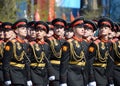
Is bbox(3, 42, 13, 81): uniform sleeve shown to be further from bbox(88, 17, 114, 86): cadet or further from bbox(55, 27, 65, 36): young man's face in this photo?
bbox(55, 27, 65, 36): young man's face

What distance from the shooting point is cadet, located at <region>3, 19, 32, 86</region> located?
30.0 feet

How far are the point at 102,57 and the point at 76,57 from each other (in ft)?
1.78

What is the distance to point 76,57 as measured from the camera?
28.8ft

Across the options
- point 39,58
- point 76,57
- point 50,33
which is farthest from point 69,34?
point 76,57

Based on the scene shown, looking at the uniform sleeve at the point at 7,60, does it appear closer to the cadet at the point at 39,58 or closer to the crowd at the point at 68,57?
the crowd at the point at 68,57

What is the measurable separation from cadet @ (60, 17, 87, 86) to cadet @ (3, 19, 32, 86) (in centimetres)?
105

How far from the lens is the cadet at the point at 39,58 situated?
31.5ft

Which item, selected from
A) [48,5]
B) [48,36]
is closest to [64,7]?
[48,5]

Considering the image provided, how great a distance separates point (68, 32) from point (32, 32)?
3.30 feet

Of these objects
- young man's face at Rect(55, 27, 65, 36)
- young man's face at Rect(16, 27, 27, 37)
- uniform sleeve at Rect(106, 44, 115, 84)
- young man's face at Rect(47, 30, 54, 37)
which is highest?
young man's face at Rect(16, 27, 27, 37)

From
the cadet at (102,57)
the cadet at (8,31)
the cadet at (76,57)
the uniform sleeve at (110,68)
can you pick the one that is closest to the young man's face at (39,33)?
the cadet at (8,31)

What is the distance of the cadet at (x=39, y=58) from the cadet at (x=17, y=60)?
24 cm

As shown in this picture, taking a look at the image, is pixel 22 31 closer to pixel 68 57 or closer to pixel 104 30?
pixel 68 57

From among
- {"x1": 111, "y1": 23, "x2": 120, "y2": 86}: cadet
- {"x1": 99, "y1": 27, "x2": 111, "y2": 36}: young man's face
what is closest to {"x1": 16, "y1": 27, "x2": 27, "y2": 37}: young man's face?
{"x1": 99, "y1": 27, "x2": 111, "y2": 36}: young man's face
